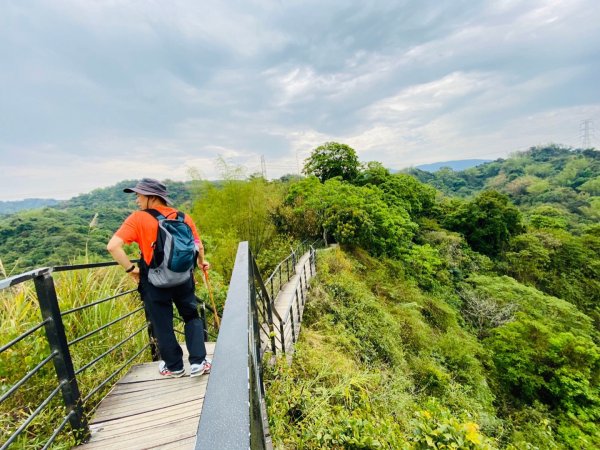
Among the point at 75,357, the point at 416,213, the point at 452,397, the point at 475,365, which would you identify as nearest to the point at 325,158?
the point at 416,213

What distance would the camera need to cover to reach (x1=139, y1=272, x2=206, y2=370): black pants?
2.23m

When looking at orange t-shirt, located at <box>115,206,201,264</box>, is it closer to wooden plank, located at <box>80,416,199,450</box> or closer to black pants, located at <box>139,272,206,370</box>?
black pants, located at <box>139,272,206,370</box>

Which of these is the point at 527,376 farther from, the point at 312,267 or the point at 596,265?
the point at 596,265

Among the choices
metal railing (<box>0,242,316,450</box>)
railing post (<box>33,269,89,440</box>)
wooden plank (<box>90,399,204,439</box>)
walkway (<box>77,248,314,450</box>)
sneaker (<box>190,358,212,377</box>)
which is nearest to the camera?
metal railing (<box>0,242,316,450</box>)

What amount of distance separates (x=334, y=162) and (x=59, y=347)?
24.6m

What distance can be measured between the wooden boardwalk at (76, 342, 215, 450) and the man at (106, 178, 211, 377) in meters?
0.13

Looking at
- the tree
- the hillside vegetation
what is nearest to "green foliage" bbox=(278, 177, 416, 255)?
the hillside vegetation

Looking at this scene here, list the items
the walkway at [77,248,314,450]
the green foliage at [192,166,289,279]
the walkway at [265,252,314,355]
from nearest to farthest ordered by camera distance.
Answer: the walkway at [77,248,314,450] < the walkway at [265,252,314,355] < the green foliage at [192,166,289,279]

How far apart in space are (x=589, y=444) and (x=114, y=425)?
11.8 m

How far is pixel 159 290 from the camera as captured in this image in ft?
7.27

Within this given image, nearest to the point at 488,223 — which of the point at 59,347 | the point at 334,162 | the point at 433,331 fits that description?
the point at 334,162

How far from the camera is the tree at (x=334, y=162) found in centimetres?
2512

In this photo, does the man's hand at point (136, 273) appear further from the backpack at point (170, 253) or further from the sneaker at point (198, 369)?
the sneaker at point (198, 369)

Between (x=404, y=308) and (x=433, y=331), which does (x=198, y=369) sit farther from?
(x=433, y=331)
